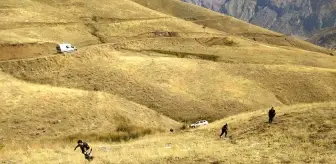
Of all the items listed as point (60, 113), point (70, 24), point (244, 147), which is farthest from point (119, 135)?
point (70, 24)

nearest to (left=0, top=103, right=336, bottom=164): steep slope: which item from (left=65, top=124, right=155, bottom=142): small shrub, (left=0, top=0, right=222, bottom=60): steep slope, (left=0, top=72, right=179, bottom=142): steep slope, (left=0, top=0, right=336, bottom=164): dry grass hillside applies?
(left=0, top=0, right=336, bottom=164): dry grass hillside

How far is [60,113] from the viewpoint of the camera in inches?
2147

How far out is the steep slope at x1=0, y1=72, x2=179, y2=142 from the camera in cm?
5062

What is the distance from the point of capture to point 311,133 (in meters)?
35.6

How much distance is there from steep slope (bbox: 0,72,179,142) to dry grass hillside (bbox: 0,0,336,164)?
0.40 feet

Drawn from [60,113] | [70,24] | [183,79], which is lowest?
[60,113]

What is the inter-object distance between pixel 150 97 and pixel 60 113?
16106 mm

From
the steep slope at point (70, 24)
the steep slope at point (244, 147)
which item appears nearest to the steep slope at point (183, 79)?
the steep slope at point (70, 24)

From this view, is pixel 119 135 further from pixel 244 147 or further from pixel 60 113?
pixel 244 147

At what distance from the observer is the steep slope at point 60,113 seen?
5062 centimetres

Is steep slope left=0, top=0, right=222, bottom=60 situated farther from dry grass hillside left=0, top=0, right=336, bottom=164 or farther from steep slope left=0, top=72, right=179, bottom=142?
steep slope left=0, top=72, right=179, bottom=142

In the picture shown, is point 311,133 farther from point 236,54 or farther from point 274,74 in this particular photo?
point 236,54

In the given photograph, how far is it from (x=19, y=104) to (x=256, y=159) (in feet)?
114

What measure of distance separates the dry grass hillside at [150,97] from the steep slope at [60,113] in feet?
0.40
